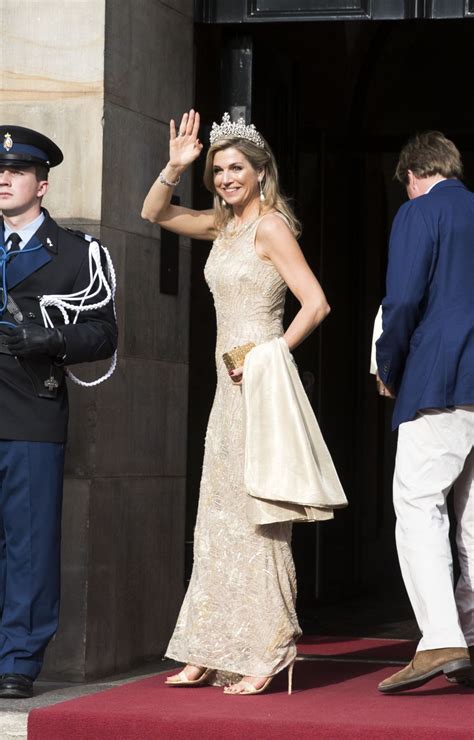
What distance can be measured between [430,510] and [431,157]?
1246 millimetres

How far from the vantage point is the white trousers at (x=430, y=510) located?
17.7ft

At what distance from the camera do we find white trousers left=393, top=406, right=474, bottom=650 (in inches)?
212

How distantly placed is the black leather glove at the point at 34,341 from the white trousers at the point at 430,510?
1.23 metres

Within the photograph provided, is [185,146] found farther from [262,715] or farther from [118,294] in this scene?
[262,715]

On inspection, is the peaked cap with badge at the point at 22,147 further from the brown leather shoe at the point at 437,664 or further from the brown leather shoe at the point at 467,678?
the brown leather shoe at the point at 467,678

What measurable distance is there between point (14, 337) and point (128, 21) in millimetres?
1763

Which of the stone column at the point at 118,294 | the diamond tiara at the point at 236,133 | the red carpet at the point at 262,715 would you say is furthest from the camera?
the stone column at the point at 118,294

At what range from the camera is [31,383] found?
565 cm

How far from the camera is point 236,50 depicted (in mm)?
7297

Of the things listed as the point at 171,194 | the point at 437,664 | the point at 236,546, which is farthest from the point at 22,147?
the point at 437,664

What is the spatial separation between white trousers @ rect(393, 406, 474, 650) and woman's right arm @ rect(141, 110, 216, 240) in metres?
1.21

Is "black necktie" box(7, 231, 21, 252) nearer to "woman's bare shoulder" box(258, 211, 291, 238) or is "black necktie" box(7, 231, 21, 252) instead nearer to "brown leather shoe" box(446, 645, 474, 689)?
"woman's bare shoulder" box(258, 211, 291, 238)

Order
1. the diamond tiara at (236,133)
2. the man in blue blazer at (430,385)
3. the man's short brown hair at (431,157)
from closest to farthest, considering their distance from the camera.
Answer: the man in blue blazer at (430,385), the man's short brown hair at (431,157), the diamond tiara at (236,133)

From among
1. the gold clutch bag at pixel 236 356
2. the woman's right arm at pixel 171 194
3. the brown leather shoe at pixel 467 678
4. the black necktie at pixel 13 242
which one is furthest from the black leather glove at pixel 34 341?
the brown leather shoe at pixel 467 678
